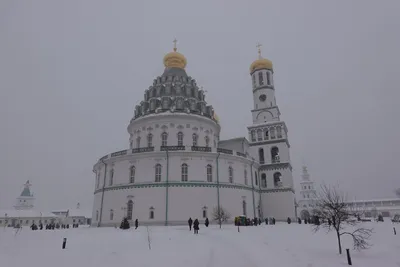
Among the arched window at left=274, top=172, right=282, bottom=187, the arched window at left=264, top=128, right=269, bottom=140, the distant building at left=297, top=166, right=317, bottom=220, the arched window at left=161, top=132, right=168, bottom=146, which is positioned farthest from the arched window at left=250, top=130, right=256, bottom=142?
the distant building at left=297, top=166, right=317, bottom=220

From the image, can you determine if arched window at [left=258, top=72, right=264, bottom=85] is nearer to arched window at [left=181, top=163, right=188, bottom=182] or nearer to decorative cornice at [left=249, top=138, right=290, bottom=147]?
decorative cornice at [left=249, top=138, right=290, bottom=147]

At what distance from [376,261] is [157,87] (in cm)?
3861

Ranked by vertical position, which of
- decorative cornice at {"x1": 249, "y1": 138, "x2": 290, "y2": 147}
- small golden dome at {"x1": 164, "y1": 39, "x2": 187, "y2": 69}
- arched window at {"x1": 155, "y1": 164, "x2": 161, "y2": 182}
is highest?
small golden dome at {"x1": 164, "y1": 39, "x2": 187, "y2": 69}

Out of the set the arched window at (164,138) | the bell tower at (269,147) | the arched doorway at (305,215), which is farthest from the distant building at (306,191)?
the arched window at (164,138)

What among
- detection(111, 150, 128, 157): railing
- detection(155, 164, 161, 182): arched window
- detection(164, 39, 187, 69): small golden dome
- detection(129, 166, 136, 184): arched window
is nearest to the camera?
detection(155, 164, 161, 182): arched window

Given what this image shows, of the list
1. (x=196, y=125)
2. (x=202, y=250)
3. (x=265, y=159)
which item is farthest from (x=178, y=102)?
(x=202, y=250)

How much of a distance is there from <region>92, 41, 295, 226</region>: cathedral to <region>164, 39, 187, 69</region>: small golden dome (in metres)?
0.13

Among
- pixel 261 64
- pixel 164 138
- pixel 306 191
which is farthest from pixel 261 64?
pixel 306 191

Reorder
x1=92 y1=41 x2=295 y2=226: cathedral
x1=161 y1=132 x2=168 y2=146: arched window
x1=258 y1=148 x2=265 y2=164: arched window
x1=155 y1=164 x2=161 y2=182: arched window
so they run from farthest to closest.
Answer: x1=258 y1=148 x2=265 y2=164: arched window < x1=161 y1=132 x2=168 y2=146: arched window < x1=155 y1=164 x2=161 y2=182: arched window < x1=92 y1=41 x2=295 y2=226: cathedral

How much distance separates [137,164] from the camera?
1391 inches

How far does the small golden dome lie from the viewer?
50.6 meters

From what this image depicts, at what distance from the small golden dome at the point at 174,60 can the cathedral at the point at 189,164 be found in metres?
0.13

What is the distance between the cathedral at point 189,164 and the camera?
33.6 m

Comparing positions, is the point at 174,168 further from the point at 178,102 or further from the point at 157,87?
the point at 157,87
